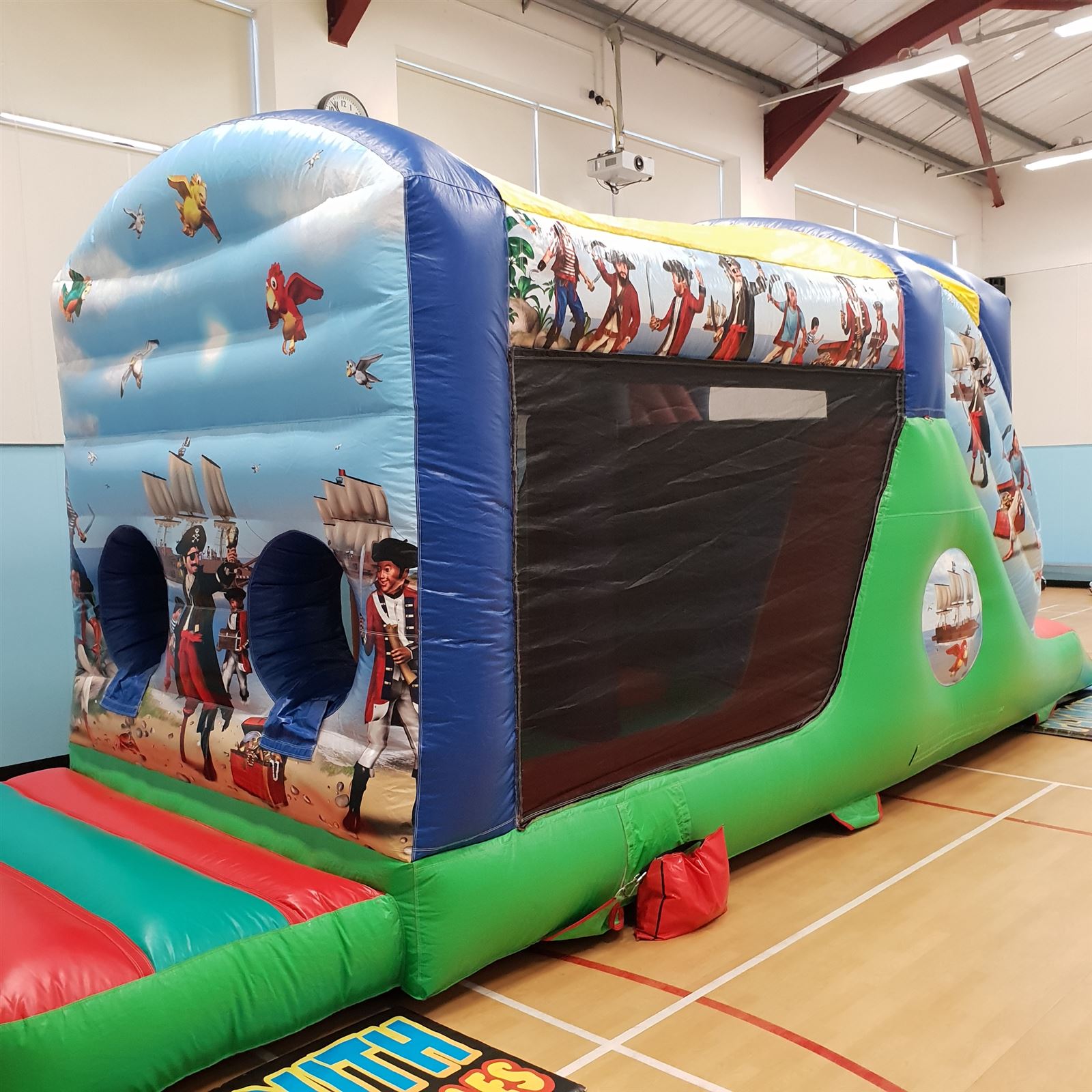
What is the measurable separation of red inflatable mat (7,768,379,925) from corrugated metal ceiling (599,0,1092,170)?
17.7 ft

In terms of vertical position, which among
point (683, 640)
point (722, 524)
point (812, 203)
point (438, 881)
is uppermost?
point (812, 203)

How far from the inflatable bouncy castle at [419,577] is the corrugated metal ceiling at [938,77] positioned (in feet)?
14.1

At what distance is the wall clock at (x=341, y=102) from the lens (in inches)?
193

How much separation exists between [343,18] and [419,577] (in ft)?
12.5

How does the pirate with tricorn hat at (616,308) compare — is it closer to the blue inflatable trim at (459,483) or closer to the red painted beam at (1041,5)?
the blue inflatable trim at (459,483)

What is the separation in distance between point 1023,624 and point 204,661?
262cm

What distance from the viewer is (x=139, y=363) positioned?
2541mm

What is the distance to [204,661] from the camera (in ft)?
7.88

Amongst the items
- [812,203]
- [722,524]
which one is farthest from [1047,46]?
[722,524]

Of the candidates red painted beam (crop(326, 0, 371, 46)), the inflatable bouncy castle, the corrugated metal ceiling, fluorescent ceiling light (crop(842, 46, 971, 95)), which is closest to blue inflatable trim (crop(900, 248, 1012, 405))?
the inflatable bouncy castle

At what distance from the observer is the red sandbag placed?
2299 mm

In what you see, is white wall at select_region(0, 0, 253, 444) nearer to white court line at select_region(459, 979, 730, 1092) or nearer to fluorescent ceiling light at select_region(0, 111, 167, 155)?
fluorescent ceiling light at select_region(0, 111, 167, 155)

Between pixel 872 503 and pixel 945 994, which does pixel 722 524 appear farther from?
pixel 945 994

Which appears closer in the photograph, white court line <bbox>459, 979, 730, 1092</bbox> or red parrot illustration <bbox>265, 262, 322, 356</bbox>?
white court line <bbox>459, 979, 730, 1092</bbox>
